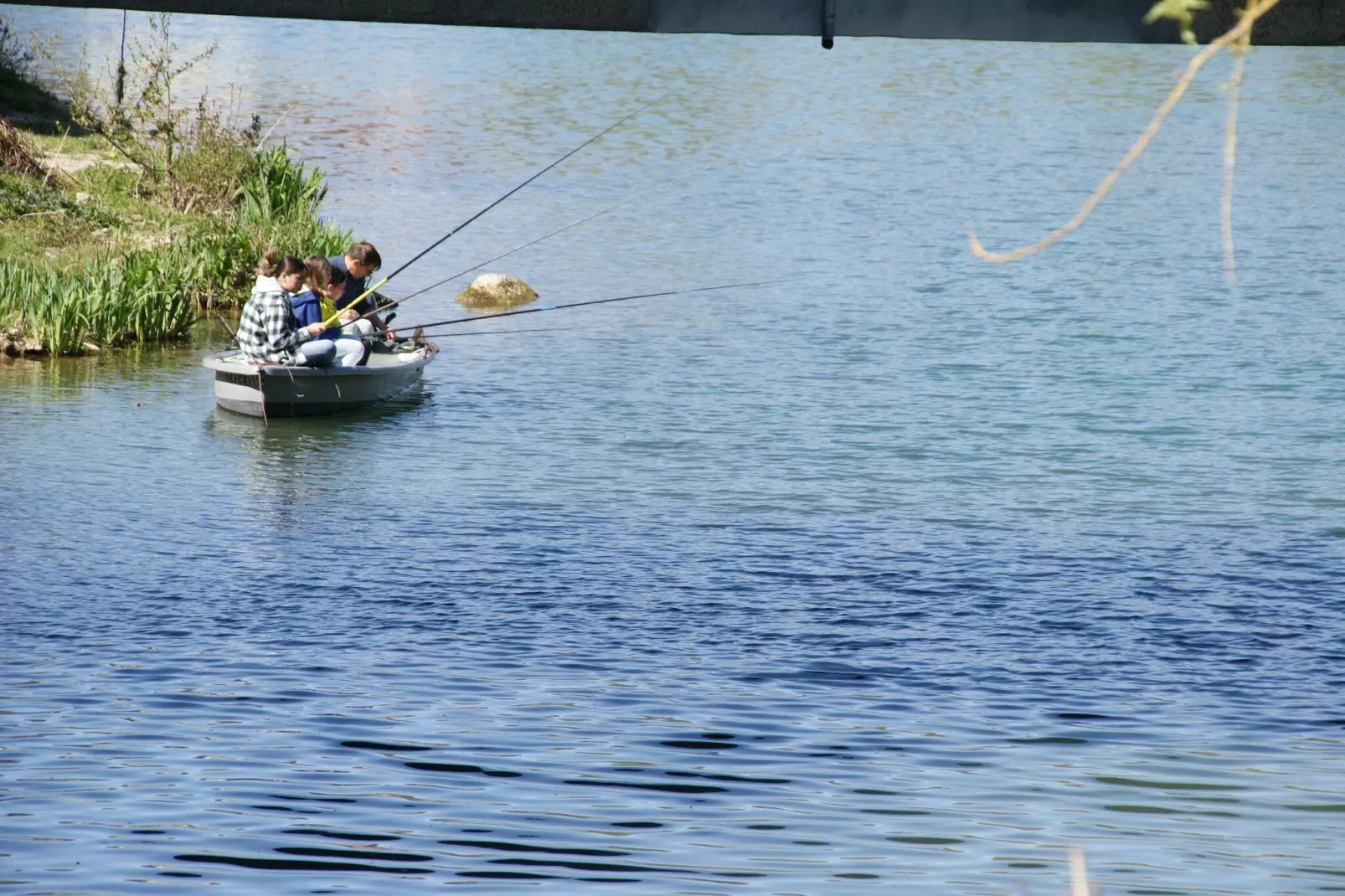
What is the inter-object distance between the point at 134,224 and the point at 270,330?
8513mm

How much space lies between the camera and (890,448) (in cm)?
1903

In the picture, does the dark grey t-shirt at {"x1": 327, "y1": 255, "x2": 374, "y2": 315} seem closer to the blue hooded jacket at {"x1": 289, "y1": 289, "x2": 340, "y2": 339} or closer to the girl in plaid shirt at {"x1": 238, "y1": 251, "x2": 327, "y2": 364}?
the blue hooded jacket at {"x1": 289, "y1": 289, "x2": 340, "y2": 339}

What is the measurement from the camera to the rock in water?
26.3m

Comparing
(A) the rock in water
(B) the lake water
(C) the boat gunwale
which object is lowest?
(B) the lake water

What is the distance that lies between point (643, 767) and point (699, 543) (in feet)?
16.8

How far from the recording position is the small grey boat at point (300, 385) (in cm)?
1889

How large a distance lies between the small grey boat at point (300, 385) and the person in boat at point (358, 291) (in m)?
0.42

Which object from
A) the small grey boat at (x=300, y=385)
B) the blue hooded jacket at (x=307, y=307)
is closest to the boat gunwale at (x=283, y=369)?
the small grey boat at (x=300, y=385)

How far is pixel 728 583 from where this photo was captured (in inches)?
551

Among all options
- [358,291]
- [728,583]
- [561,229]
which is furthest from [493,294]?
[728,583]

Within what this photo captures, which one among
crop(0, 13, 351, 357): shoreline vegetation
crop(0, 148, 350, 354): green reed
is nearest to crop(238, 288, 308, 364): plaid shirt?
crop(0, 148, 350, 354): green reed

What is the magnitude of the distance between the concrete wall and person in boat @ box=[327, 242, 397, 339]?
11060mm

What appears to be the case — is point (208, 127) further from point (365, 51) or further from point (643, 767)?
point (365, 51)

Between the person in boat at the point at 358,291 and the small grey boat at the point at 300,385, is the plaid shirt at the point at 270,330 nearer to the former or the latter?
the small grey boat at the point at 300,385
